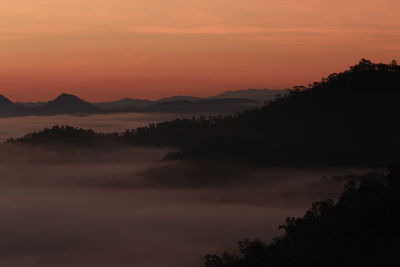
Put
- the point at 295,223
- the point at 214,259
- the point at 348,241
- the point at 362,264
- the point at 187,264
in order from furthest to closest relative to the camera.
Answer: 1. the point at 187,264
2. the point at 214,259
3. the point at 295,223
4. the point at 348,241
5. the point at 362,264

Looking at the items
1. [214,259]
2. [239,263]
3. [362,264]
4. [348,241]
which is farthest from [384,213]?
[214,259]

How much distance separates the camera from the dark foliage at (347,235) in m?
56.6

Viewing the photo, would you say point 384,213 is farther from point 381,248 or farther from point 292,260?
point 292,260

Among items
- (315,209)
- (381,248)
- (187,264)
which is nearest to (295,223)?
(315,209)

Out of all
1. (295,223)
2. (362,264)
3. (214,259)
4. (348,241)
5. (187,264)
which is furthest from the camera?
(187,264)

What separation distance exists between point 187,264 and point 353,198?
138m

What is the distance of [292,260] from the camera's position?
59125 millimetres

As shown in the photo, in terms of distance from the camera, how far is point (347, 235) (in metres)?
59.1

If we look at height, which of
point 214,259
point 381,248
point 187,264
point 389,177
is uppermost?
point 389,177

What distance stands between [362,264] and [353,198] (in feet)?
35.2

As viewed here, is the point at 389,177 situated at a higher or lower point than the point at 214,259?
higher

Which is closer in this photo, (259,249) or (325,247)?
(325,247)

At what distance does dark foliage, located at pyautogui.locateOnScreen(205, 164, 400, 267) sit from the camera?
56.6m

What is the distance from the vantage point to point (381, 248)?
5522 cm
